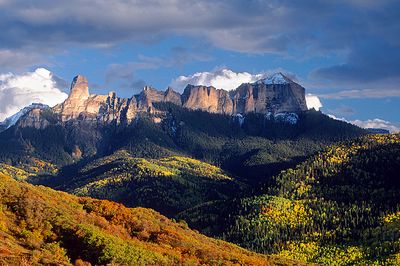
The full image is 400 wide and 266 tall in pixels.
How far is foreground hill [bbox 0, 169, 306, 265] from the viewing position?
7819 cm

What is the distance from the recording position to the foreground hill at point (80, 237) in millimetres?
78188

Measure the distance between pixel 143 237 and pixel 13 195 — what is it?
2396 centimetres

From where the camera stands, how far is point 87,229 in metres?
88.4

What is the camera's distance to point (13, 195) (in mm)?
101125

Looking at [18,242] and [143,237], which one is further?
[143,237]

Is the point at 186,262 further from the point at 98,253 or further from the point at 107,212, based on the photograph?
the point at 107,212

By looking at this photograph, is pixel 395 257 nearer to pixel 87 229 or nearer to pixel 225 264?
pixel 225 264

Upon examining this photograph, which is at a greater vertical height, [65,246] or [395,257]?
[65,246]

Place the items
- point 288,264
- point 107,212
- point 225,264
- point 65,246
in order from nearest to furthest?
point 65,246, point 225,264, point 107,212, point 288,264

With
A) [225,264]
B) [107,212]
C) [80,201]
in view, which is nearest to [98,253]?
[225,264]

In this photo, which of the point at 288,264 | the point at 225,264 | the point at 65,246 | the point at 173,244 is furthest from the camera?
the point at 288,264

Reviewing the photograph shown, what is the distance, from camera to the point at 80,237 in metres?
86.1

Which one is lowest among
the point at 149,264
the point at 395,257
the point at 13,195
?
the point at 395,257

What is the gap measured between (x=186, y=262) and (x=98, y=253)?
15242mm
